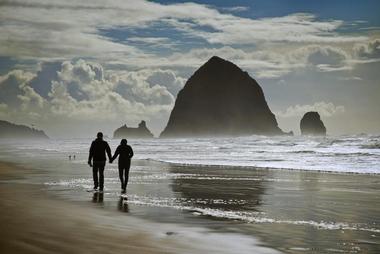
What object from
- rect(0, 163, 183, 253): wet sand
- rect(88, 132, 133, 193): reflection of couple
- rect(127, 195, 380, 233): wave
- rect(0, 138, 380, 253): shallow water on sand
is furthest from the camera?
rect(88, 132, 133, 193): reflection of couple

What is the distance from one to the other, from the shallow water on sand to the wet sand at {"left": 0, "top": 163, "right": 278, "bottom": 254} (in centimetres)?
69

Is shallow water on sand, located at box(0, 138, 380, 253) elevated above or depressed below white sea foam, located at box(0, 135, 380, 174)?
below

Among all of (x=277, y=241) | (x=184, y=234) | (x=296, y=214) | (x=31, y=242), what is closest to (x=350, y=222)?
(x=296, y=214)

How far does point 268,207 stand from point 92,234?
5962mm

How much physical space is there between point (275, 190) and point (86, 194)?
21.8 feet

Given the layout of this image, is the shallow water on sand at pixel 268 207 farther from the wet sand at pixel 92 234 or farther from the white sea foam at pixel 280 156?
the white sea foam at pixel 280 156

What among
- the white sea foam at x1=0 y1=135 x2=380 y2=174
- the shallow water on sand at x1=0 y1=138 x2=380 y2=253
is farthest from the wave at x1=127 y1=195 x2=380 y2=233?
the white sea foam at x1=0 y1=135 x2=380 y2=174

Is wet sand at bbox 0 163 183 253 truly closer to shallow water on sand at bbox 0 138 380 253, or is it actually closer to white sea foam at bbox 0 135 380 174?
shallow water on sand at bbox 0 138 380 253

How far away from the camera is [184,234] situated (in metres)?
8.43

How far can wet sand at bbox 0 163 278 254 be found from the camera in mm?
6977

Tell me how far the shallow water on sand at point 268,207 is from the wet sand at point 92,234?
0.69 metres

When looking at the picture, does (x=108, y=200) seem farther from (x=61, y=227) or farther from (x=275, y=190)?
(x=275, y=190)

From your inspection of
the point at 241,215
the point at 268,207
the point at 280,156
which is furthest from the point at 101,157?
the point at 280,156

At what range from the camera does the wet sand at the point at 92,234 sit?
22.9ft
